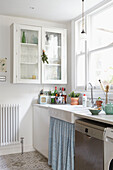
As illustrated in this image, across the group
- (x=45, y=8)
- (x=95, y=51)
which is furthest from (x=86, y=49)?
(x=45, y=8)

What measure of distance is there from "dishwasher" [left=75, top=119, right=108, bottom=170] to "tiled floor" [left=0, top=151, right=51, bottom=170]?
0.97m

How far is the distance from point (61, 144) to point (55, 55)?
1807 mm

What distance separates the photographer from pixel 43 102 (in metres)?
3.94

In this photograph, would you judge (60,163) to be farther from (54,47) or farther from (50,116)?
(54,47)

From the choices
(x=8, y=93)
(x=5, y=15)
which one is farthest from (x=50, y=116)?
(x=5, y=15)

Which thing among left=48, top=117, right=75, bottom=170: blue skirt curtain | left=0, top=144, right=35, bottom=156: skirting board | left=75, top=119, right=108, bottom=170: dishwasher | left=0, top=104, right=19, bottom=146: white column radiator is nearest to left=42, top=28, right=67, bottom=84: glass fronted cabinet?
left=0, top=104, right=19, bottom=146: white column radiator

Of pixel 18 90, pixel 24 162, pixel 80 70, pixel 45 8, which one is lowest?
pixel 24 162

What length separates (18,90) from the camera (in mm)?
3932

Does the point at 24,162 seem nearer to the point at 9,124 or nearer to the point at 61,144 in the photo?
the point at 9,124

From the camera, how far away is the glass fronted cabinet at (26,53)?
3678 mm

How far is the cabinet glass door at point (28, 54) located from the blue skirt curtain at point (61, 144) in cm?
101

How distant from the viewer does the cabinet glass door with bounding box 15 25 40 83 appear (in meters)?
3.71

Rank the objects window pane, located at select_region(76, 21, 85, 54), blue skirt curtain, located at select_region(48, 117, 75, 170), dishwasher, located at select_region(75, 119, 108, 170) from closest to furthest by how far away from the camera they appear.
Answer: dishwasher, located at select_region(75, 119, 108, 170), blue skirt curtain, located at select_region(48, 117, 75, 170), window pane, located at select_region(76, 21, 85, 54)

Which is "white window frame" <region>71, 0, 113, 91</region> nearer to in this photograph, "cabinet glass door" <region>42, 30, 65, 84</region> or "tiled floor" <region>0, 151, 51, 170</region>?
"cabinet glass door" <region>42, 30, 65, 84</region>
